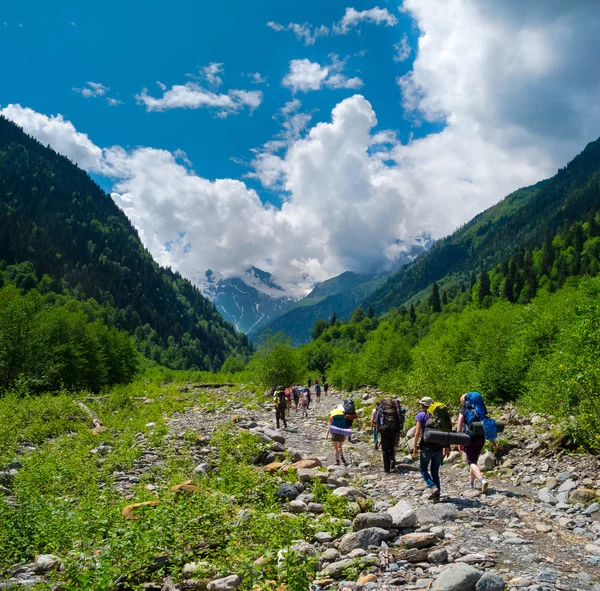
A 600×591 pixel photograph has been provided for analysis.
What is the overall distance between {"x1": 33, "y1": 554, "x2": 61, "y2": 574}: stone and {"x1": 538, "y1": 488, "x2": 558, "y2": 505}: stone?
1117cm

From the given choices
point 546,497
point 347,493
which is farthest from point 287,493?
point 546,497

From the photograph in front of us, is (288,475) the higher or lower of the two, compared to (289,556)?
lower

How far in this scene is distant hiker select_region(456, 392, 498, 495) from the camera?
11812 mm

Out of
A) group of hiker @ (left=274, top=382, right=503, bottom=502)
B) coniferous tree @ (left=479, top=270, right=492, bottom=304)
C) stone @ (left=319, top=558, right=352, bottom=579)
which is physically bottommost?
stone @ (left=319, top=558, right=352, bottom=579)

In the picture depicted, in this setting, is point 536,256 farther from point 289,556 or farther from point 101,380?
point 289,556

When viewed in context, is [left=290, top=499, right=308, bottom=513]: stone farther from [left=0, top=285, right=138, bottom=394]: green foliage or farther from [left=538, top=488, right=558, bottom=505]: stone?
[left=0, top=285, right=138, bottom=394]: green foliage

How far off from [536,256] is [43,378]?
181325 mm

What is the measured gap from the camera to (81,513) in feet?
28.0

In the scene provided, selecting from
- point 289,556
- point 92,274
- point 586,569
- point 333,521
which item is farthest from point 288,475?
point 92,274

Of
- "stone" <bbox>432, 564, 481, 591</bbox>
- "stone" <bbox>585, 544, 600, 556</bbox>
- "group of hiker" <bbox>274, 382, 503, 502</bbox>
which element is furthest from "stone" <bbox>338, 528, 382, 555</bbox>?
"stone" <bbox>585, 544, 600, 556</bbox>

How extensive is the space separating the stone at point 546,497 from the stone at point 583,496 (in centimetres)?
40

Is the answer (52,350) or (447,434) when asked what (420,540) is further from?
(52,350)

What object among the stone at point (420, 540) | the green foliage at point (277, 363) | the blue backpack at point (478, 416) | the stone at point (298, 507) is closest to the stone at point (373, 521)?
the stone at point (420, 540)

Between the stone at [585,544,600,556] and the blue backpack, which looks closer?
the stone at [585,544,600,556]
